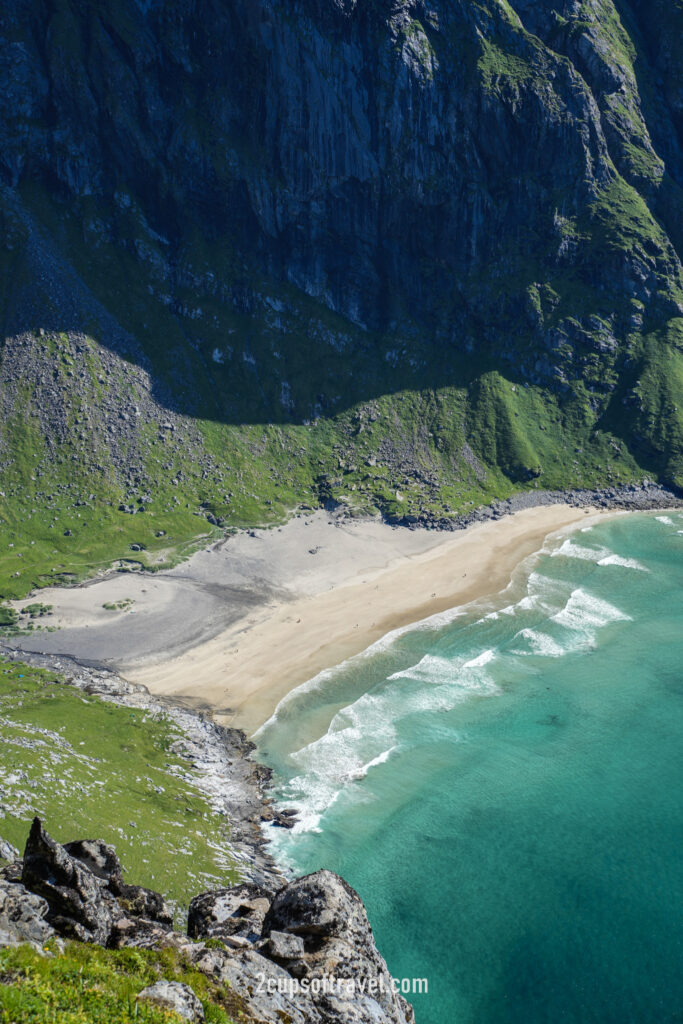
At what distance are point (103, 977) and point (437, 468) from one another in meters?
129

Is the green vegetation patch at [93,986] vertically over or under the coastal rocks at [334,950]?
over

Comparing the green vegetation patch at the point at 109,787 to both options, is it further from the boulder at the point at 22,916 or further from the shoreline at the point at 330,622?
the boulder at the point at 22,916

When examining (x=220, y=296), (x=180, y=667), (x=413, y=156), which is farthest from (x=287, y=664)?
(x=413, y=156)

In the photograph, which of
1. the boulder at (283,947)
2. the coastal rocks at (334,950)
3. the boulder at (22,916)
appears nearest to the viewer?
the boulder at (22,916)

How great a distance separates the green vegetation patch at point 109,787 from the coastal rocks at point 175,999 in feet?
88.7

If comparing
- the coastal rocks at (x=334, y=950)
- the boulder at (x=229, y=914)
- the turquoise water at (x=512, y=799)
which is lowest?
the turquoise water at (x=512, y=799)

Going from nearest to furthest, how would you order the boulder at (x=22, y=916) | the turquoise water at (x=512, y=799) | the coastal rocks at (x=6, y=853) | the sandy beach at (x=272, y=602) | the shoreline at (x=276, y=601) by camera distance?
the boulder at (x=22, y=916) < the coastal rocks at (x=6, y=853) < the turquoise water at (x=512, y=799) < the shoreline at (x=276, y=601) < the sandy beach at (x=272, y=602)

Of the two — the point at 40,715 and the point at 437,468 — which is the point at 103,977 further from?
the point at 437,468

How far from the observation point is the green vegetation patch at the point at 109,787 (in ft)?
157

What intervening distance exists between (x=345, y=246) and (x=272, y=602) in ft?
318

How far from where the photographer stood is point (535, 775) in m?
63.7

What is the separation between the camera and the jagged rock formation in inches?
934

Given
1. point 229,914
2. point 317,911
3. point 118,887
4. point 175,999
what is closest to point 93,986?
point 175,999

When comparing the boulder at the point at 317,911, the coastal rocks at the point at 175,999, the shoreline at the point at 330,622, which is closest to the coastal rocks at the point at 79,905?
the boulder at the point at 317,911
